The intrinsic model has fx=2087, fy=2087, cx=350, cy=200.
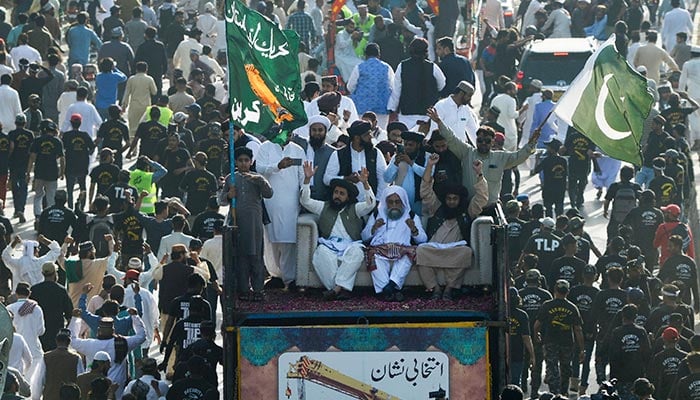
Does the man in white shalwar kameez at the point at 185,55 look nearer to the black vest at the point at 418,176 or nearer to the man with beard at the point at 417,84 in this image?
the man with beard at the point at 417,84

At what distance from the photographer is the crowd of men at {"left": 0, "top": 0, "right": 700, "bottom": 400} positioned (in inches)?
691

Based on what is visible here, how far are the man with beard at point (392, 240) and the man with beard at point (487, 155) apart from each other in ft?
2.62

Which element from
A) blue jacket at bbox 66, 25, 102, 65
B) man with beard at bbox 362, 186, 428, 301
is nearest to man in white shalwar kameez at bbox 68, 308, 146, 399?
man with beard at bbox 362, 186, 428, 301

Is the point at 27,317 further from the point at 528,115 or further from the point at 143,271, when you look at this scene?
the point at 528,115

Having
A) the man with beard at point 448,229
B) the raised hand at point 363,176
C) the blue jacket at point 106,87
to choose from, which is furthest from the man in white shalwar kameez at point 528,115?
the raised hand at point 363,176

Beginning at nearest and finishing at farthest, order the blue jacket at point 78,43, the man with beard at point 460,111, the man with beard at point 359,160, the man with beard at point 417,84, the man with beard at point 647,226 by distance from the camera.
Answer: the man with beard at point 359,160, the man with beard at point 460,111, the man with beard at point 647,226, the man with beard at point 417,84, the blue jacket at point 78,43

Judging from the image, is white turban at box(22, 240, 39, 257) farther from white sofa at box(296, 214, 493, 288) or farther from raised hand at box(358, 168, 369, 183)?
raised hand at box(358, 168, 369, 183)

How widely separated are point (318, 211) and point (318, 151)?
90 centimetres

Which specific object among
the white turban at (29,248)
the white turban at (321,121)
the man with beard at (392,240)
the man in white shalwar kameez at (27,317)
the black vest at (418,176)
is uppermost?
the white turban at (321,121)

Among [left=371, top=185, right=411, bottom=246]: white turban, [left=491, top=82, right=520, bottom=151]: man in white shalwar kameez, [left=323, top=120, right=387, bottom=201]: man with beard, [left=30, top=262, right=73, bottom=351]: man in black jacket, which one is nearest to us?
[left=371, top=185, right=411, bottom=246]: white turban

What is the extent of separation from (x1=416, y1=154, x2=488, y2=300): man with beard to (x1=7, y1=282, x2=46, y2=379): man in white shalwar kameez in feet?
14.0

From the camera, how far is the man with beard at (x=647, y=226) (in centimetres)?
2314

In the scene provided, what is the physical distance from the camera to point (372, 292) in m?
17.2

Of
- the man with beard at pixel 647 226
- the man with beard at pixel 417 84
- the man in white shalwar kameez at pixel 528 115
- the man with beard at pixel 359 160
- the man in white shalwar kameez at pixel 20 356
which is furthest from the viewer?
the man in white shalwar kameez at pixel 528 115
